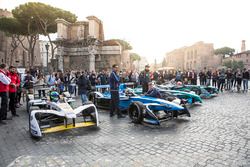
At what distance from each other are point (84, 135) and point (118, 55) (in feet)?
76.7

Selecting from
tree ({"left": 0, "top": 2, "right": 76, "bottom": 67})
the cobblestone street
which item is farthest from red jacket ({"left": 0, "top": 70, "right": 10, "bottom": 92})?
tree ({"left": 0, "top": 2, "right": 76, "bottom": 67})

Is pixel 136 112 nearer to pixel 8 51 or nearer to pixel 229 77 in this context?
pixel 229 77

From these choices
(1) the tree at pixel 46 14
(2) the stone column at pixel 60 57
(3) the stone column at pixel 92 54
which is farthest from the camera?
(1) the tree at pixel 46 14

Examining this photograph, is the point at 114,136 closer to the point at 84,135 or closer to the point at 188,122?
the point at 84,135

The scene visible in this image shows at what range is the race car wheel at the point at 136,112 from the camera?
247 inches

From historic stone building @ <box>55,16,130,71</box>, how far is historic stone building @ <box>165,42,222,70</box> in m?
59.4

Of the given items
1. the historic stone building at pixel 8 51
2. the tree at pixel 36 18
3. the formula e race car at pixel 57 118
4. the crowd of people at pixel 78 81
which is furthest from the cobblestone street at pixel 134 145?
the historic stone building at pixel 8 51

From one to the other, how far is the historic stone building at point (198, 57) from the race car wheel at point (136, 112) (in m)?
77.4

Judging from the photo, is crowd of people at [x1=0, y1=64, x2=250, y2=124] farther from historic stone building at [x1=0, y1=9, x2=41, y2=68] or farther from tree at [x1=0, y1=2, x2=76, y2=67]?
historic stone building at [x1=0, y1=9, x2=41, y2=68]

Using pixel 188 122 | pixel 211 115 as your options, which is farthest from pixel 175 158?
pixel 211 115

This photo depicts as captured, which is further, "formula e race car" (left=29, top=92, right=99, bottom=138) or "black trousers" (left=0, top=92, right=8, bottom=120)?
"black trousers" (left=0, top=92, right=8, bottom=120)

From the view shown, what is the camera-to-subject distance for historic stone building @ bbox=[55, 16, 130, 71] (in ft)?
88.7

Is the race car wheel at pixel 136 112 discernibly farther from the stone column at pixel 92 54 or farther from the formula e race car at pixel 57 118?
the stone column at pixel 92 54

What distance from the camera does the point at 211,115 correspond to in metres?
7.53
